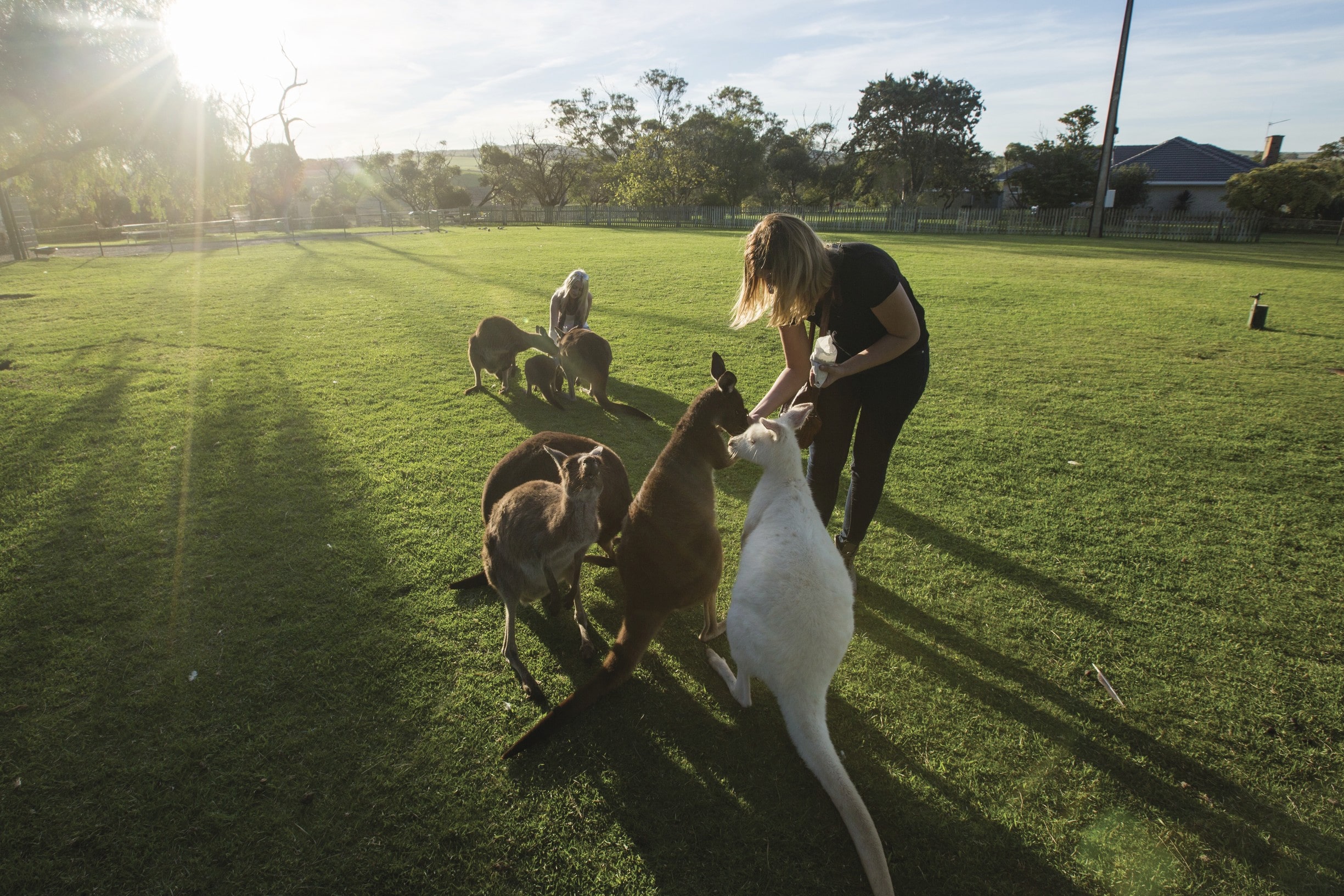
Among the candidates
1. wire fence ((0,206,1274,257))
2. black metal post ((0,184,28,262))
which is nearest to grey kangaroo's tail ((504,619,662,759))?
black metal post ((0,184,28,262))

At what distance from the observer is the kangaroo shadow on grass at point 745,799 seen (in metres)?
2.07

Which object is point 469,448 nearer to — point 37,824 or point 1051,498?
point 37,824

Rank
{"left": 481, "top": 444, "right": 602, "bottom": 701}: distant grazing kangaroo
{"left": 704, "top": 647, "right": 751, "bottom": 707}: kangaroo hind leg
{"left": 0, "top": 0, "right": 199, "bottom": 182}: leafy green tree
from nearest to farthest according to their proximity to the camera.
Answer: {"left": 704, "top": 647, "right": 751, "bottom": 707}: kangaroo hind leg < {"left": 481, "top": 444, "right": 602, "bottom": 701}: distant grazing kangaroo < {"left": 0, "top": 0, "right": 199, "bottom": 182}: leafy green tree

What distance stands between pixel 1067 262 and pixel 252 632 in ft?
68.6

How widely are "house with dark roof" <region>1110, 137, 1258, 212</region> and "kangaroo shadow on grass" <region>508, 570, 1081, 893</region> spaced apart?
42130mm

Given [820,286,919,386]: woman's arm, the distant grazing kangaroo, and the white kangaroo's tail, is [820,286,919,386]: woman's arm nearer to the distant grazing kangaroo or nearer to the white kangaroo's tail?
the distant grazing kangaroo

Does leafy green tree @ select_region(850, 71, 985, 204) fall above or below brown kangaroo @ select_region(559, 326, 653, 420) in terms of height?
above

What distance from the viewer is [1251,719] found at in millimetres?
2645

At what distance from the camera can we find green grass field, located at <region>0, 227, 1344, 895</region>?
7.06ft

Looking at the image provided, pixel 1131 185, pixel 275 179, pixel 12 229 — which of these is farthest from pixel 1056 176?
pixel 275 179

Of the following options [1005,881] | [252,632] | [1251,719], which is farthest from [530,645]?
[1251,719]

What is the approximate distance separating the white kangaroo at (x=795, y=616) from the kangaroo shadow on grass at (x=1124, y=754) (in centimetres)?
90

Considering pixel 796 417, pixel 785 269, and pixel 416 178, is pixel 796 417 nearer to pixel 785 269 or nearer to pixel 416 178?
pixel 785 269

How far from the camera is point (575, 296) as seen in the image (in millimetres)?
7715
